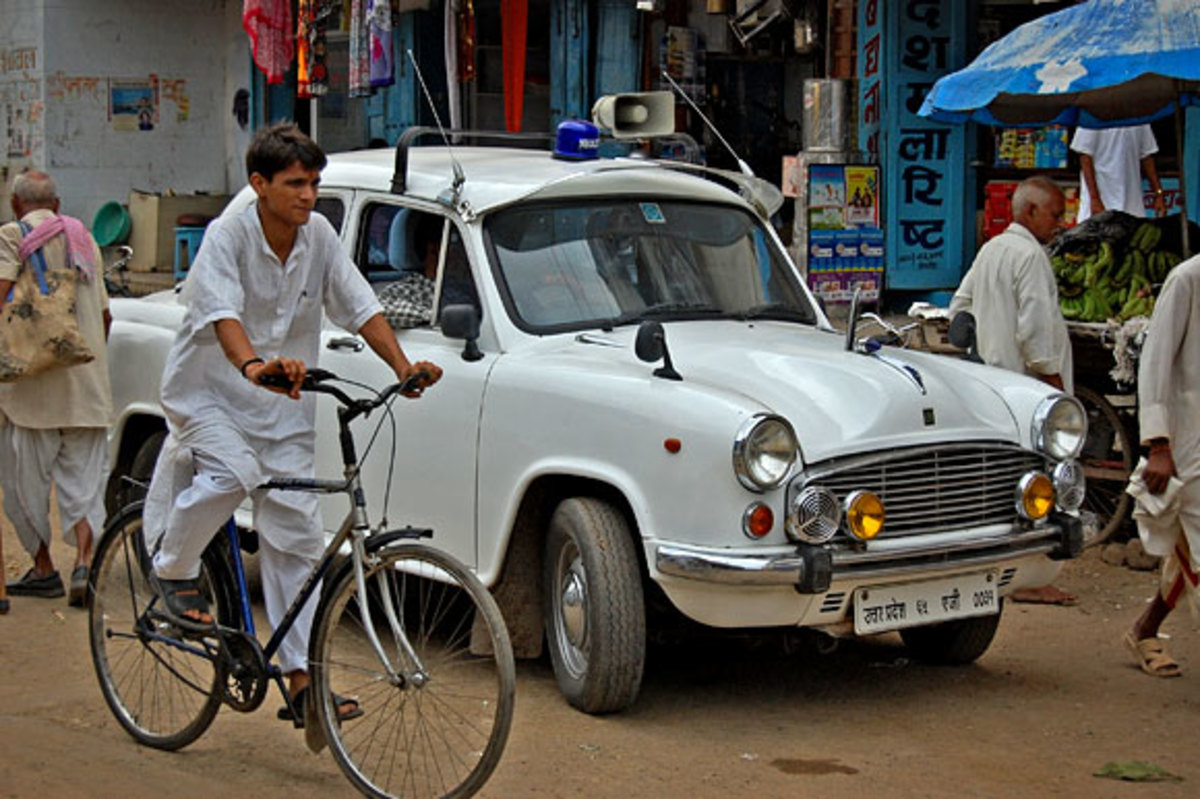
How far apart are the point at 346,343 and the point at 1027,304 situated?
2991mm

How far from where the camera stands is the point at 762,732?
237 inches

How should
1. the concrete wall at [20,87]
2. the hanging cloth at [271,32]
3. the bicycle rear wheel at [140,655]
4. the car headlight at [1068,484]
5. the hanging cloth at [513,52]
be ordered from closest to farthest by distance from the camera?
the bicycle rear wheel at [140,655] < the car headlight at [1068,484] < the hanging cloth at [513,52] < the hanging cloth at [271,32] < the concrete wall at [20,87]

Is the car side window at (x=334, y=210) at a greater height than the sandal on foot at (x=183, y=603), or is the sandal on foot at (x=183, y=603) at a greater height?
the car side window at (x=334, y=210)

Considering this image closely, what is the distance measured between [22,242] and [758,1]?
6.82 metres

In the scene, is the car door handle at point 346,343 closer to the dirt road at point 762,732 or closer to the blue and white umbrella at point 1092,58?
the dirt road at point 762,732

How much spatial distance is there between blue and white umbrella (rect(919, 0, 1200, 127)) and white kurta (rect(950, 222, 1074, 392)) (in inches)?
26.2

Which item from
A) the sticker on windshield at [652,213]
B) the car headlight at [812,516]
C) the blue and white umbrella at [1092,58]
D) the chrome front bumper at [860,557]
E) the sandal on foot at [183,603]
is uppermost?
the blue and white umbrella at [1092,58]

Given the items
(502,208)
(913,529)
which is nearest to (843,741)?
(913,529)

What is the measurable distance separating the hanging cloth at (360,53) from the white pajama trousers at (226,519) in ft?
32.1

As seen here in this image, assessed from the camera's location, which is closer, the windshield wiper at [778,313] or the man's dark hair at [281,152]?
the man's dark hair at [281,152]

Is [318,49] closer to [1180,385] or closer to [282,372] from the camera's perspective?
[1180,385]

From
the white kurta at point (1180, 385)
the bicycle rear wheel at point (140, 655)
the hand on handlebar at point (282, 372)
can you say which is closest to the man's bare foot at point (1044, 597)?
the white kurta at point (1180, 385)

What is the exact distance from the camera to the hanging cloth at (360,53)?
48.7 feet

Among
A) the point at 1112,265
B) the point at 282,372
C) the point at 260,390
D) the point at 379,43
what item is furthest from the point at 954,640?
the point at 379,43
